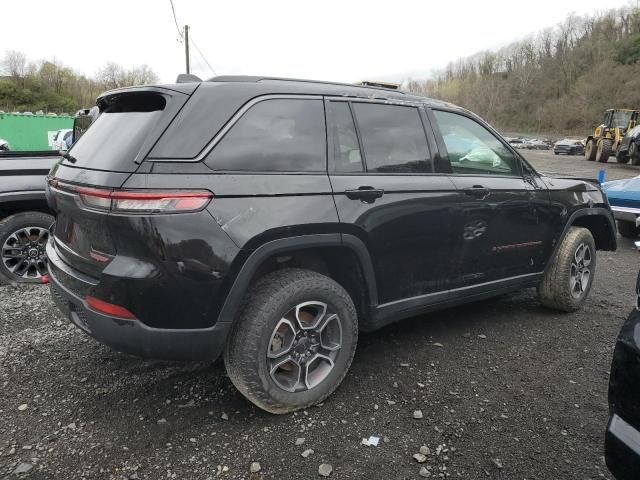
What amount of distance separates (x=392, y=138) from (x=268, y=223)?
1.13 meters

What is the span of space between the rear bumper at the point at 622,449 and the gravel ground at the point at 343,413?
605 millimetres

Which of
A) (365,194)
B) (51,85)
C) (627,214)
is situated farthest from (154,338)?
(51,85)

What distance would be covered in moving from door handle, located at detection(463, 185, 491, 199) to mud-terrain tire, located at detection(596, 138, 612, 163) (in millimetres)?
26759

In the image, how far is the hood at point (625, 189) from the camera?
6.92 meters

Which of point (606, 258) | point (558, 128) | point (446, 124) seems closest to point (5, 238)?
point (446, 124)

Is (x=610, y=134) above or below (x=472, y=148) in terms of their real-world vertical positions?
below

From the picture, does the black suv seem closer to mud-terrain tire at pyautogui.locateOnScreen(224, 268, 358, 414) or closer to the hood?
mud-terrain tire at pyautogui.locateOnScreen(224, 268, 358, 414)

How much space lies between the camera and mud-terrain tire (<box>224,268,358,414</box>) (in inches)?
95.8

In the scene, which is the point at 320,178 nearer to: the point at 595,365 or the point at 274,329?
the point at 274,329

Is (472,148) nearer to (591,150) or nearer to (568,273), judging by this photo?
(568,273)

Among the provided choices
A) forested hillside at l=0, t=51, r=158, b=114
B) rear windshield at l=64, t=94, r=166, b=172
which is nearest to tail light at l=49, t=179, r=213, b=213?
rear windshield at l=64, t=94, r=166, b=172

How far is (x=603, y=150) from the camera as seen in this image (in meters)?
25.7

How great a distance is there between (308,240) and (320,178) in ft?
1.18

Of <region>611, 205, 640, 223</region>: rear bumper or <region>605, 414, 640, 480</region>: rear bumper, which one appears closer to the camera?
<region>605, 414, 640, 480</region>: rear bumper
